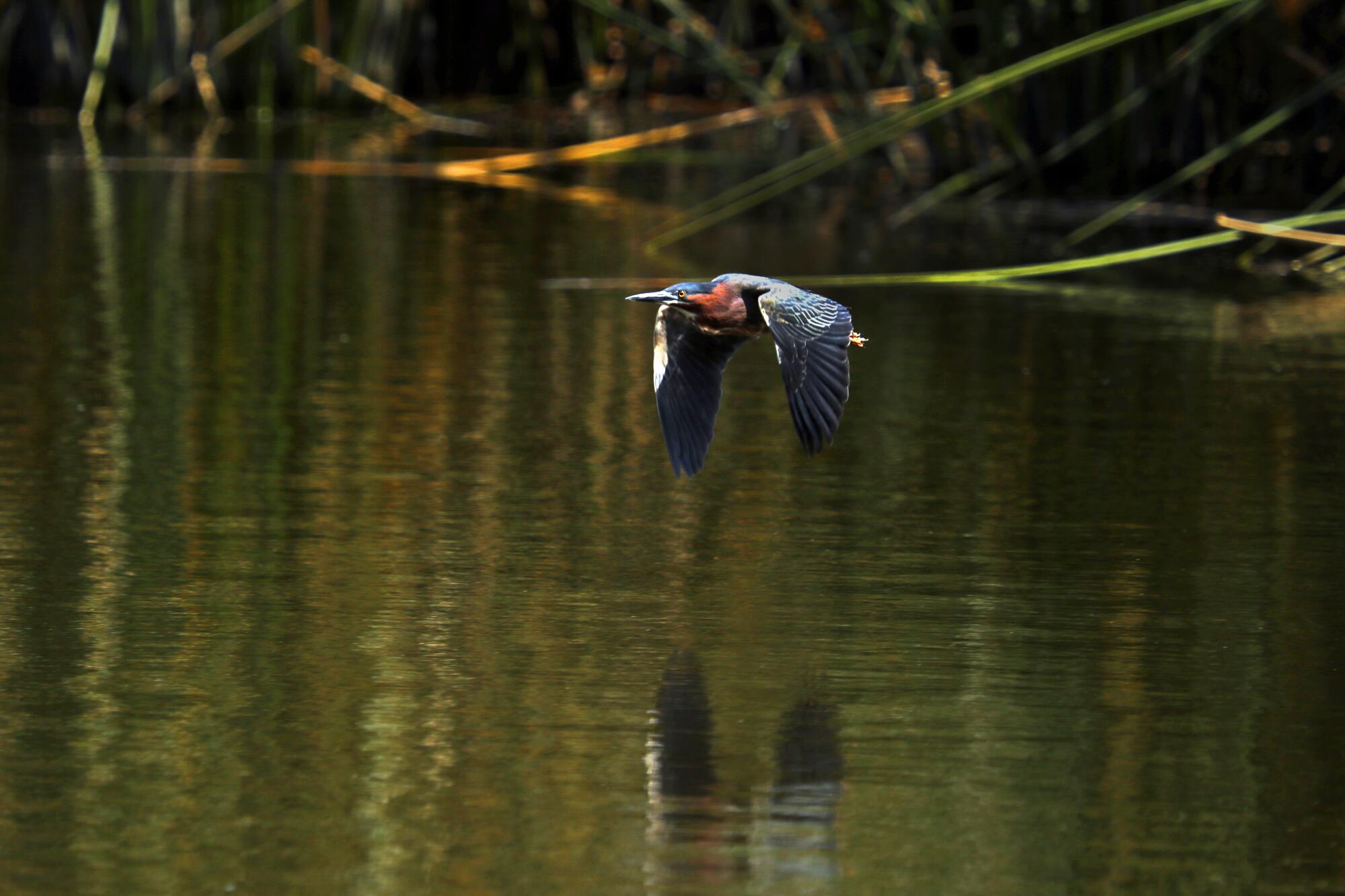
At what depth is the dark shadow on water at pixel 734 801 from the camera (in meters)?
3.21

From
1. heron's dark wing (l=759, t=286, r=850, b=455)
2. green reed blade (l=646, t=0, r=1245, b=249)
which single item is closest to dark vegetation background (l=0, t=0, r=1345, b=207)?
green reed blade (l=646, t=0, r=1245, b=249)

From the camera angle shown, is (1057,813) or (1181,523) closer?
(1057,813)

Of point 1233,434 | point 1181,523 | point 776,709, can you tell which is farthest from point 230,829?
point 1233,434

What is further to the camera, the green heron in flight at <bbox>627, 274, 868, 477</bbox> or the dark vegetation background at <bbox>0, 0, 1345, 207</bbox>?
the dark vegetation background at <bbox>0, 0, 1345, 207</bbox>

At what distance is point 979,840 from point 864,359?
4233mm

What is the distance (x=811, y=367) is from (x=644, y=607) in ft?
1.85

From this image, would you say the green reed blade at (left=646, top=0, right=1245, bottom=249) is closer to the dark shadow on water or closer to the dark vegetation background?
the dark vegetation background

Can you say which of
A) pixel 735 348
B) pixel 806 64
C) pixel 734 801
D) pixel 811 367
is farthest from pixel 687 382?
pixel 806 64

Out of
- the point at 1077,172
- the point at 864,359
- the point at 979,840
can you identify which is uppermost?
the point at 1077,172

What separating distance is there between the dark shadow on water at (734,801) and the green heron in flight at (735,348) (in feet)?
2.73

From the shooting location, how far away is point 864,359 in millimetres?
7473

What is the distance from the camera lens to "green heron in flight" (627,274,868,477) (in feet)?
15.6

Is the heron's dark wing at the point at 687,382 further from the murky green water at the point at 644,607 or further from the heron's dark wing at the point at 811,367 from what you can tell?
the heron's dark wing at the point at 811,367

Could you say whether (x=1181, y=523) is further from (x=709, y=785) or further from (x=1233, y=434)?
(x=709, y=785)
